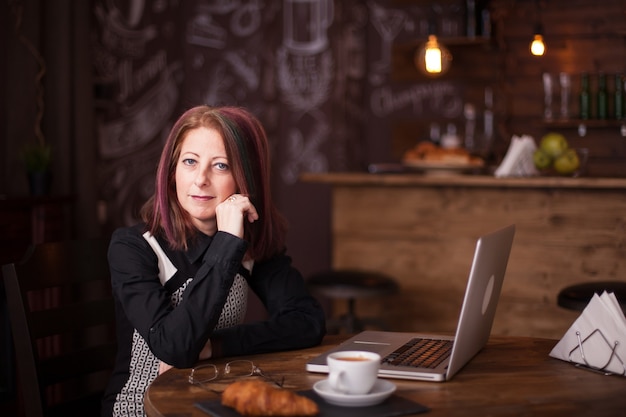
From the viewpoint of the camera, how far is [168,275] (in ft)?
6.18

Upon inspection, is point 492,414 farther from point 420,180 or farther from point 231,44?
point 231,44

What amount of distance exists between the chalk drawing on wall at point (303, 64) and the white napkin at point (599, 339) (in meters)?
3.81

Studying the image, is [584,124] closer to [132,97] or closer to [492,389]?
[132,97]

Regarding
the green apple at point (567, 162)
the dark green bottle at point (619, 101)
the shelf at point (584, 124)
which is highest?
the dark green bottle at point (619, 101)

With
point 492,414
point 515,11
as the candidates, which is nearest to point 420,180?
point 515,11

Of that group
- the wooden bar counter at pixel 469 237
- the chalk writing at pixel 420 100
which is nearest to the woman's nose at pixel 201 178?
the wooden bar counter at pixel 469 237

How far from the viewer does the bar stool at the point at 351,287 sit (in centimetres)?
371

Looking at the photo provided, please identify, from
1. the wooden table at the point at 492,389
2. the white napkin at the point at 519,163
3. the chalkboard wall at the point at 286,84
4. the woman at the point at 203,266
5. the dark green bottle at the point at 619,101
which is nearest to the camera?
the wooden table at the point at 492,389

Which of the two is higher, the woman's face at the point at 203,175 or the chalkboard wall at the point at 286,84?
the chalkboard wall at the point at 286,84

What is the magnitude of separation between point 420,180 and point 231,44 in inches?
69.2

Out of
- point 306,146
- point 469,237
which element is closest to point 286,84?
point 306,146

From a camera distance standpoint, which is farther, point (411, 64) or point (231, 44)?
point (411, 64)

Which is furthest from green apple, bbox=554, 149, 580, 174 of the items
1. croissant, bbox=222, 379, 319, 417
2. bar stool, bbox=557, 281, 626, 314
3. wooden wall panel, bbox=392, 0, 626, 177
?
croissant, bbox=222, 379, 319, 417

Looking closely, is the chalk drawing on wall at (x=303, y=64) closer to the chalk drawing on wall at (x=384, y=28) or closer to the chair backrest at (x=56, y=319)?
the chalk drawing on wall at (x=384, y=28)
